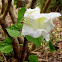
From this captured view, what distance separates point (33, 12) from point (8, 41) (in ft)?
1.25

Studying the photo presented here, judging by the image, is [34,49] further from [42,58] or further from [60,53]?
[60,53]

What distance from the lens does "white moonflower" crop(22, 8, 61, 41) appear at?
0.41 metres

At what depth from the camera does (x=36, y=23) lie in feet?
1.40

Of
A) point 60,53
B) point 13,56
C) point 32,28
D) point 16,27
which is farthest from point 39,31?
point 60,53

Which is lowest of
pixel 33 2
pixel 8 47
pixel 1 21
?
pixel 8 47

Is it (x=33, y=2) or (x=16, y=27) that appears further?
(x=33, y=2)

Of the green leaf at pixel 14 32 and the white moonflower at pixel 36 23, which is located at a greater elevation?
the white moonflower at pixel 36 23

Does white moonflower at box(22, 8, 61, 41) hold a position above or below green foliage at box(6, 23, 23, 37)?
above

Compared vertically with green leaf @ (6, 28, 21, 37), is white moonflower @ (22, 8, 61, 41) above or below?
above

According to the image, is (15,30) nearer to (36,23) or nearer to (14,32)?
(14,32)

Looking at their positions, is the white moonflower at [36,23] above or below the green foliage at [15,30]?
above

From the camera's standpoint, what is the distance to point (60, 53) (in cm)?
127

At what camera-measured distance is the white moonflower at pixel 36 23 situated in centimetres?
41

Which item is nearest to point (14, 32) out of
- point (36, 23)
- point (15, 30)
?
point (15, 30)
